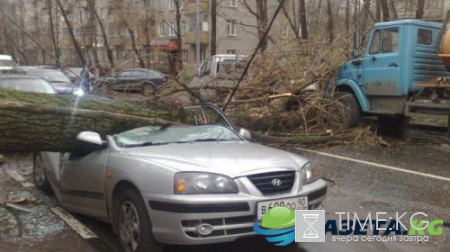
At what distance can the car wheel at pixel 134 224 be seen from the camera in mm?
3844

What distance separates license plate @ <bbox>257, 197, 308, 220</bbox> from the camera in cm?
373

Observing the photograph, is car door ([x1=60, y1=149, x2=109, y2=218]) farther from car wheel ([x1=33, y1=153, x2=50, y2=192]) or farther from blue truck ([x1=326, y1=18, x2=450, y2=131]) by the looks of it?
blue truck ([x1=326, y1=18, x2=450, y2=131])

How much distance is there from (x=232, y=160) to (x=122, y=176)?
97 centimetres

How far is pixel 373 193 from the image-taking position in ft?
21.1

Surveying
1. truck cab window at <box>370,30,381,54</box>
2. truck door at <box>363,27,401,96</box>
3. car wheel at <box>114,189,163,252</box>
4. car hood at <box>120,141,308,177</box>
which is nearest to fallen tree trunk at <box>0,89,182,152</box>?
car hood at <box>120,141,308,177</box>

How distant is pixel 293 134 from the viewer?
988 centimetres

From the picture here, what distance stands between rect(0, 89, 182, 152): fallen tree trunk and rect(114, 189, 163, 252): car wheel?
5.46ft

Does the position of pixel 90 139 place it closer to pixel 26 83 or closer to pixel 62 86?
pixel 26 83

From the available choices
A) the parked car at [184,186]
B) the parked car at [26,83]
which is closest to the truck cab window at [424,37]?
the parked car at [184,186]

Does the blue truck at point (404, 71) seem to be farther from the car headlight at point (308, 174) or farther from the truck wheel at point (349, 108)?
the car headlight at point (308, 174)

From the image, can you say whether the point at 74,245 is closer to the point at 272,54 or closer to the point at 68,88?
the point at 272,54

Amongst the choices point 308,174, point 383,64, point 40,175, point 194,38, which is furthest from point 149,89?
point 194,38

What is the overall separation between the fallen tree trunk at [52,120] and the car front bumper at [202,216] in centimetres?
222

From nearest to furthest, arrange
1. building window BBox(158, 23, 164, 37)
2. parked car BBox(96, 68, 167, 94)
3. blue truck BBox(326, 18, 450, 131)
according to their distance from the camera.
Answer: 1. parked car BBox(96, 68, 167, 94)
2. blue truck BBox(326, 18, 450, 131)
3. building window BBox(158, 23, 164, 37)
